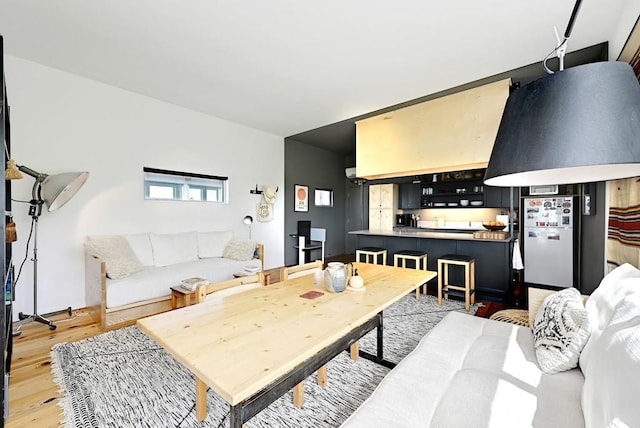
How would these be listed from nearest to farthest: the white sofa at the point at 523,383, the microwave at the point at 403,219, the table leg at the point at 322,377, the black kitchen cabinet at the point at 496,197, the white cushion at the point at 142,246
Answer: the white sofa at the point at 523,383 → the table leg at the point at 322,377 → the white cushion at the point at 142,246 → the black kitchen cabinet at the point at 496,197 → the microwave at the point at 403,219

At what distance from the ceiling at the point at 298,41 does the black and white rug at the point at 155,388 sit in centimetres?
287

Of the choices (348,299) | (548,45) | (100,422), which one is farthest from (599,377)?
(548,45)

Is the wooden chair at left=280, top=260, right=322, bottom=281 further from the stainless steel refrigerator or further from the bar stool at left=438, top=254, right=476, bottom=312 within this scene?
the stainless steel refrigerator

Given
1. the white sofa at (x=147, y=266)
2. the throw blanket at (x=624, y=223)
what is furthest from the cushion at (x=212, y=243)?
the throw blanket at (x=624, y=223)

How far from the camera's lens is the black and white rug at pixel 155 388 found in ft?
5.25

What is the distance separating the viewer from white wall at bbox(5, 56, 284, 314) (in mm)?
3117

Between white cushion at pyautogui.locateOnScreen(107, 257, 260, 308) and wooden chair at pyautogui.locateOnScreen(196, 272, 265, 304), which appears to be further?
white cushion at pyautogui.locateOnScreen(107, 257, 260, 308)

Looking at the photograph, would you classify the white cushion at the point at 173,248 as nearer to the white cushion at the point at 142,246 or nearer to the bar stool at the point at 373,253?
the white cushion at the point at 142,246

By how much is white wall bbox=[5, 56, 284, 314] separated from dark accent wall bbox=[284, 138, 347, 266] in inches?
61.0

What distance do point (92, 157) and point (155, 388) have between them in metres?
3.17

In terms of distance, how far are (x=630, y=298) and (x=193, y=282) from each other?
3465mm

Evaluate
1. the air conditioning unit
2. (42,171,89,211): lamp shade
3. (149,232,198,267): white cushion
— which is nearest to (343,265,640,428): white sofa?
(42,171,89,211): lamp shade

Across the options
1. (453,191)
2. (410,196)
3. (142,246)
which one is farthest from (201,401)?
(410,196)

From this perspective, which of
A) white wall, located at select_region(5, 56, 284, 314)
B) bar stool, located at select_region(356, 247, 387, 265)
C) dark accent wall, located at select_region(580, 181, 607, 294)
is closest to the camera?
dark accent wall, located at select_region(580, 181, 607, 294)
